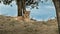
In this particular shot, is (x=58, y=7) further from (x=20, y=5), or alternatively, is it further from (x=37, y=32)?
(x=20, y=5)

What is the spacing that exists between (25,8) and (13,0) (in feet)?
5.51

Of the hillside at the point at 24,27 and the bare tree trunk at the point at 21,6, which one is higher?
the bare tree trunk at the point at 21,6

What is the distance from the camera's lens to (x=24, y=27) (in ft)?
60.9

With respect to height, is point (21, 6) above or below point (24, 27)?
above

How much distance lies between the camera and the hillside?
16950 mm

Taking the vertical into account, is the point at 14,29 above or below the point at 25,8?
below

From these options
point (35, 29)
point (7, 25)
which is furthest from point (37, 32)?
point (7, 25)

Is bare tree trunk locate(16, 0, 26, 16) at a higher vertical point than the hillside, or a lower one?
higher

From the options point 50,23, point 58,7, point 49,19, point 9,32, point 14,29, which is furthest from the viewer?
point 49,19

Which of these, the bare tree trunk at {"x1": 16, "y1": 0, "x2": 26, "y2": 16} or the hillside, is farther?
the bare tree trunk at {"x1": 16, "y1": 0, "x2": 26, "y2": 16}

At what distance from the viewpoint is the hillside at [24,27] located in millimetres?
16950

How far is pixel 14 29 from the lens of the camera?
695 inches

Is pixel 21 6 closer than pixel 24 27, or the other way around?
pixel 24 27

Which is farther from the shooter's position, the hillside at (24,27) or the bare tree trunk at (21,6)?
the bare tree trunk at (21,6)
